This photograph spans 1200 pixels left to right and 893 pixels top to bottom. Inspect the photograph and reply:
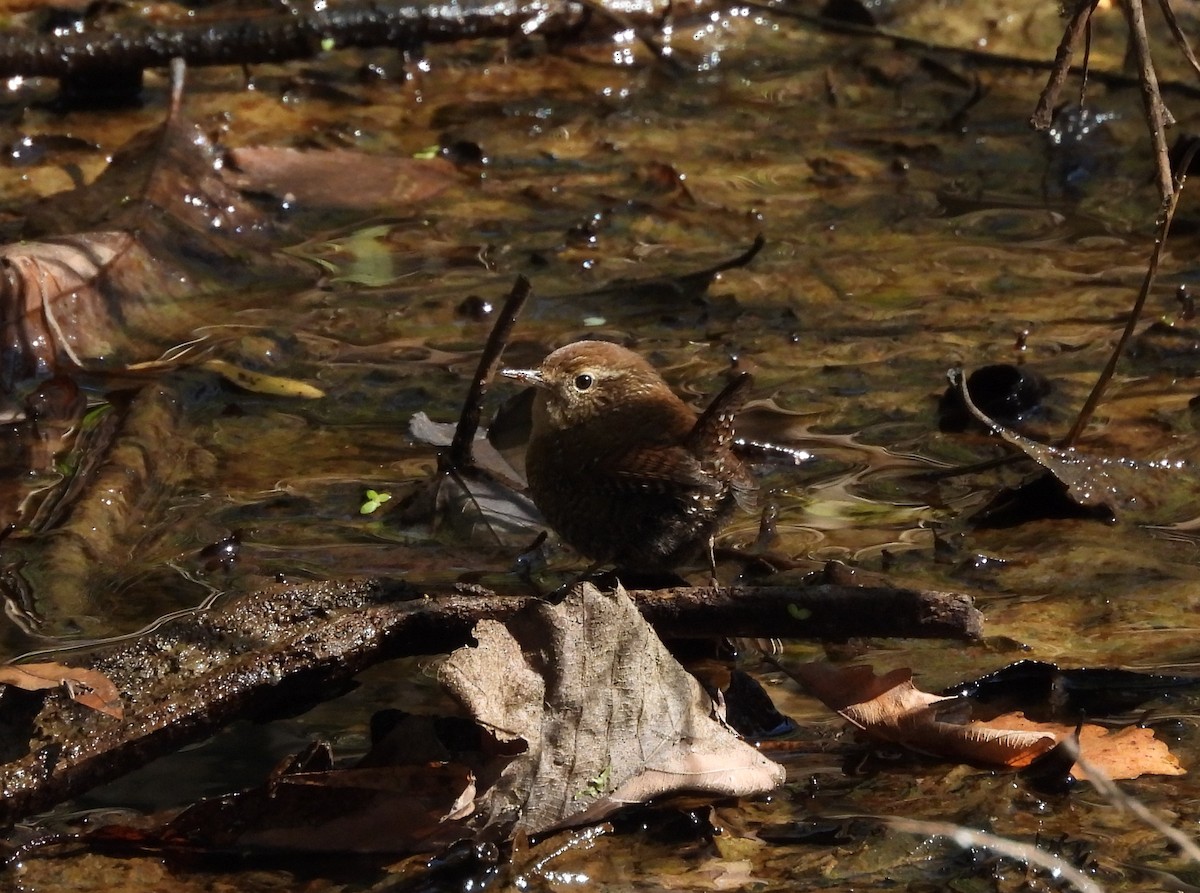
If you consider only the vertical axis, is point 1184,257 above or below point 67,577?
above

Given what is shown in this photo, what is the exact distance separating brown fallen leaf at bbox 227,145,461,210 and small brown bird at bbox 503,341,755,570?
269cm

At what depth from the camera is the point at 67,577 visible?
420 centimetres

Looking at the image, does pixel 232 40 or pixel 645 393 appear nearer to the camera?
pixel 645 393

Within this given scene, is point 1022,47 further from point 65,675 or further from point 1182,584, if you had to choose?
point 65,675

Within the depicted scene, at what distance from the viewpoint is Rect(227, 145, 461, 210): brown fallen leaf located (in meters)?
7.04

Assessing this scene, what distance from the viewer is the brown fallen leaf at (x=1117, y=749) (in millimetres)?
3256

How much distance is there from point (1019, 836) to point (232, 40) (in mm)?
6114

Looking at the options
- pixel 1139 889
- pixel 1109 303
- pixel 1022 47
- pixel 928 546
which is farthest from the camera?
pixel 1022 47

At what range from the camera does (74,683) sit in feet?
10.3

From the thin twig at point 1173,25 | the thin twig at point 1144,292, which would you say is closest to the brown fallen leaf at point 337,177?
the thin twig at point 1144,292

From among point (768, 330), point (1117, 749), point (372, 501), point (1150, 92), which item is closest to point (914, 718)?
point (1117, 749)

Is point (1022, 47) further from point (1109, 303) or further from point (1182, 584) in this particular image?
point (1182, 584)

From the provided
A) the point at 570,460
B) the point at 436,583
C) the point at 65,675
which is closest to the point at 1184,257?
the point at 570,460

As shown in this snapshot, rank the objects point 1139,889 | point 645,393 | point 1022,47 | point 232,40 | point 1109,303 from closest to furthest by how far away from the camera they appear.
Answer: point 1139,889, point 645,393, point 1109,303, point 232,40, point 1022,47
